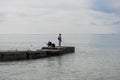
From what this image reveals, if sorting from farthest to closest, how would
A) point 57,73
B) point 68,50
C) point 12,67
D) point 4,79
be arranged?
point 68,50, point 12,67, point 57,73, point 4,79

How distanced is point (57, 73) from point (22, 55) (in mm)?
10914

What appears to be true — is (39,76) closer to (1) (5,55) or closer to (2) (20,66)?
(2) (20,66)

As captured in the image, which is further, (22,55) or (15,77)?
(22,55)

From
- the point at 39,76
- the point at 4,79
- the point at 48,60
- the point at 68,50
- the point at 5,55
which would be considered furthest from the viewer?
the point at 68,50

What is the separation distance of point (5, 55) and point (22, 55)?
8.61 feet

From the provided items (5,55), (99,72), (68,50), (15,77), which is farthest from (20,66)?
(68,50)

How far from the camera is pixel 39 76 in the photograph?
28.2m

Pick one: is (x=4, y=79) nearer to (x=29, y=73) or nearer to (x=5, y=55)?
(x=29, y=73)

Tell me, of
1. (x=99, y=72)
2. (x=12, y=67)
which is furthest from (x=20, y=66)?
(x=99, y=72)

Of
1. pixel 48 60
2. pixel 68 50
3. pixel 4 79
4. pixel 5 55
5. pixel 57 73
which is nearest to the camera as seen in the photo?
pixel 4 79

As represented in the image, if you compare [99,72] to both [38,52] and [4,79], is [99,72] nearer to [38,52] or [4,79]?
[4,79]

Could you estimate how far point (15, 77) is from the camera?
27.3 m

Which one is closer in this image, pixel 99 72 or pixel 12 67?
pixel 99 72

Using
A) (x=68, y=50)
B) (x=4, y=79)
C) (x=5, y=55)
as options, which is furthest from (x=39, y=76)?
(x=68, y=50)
